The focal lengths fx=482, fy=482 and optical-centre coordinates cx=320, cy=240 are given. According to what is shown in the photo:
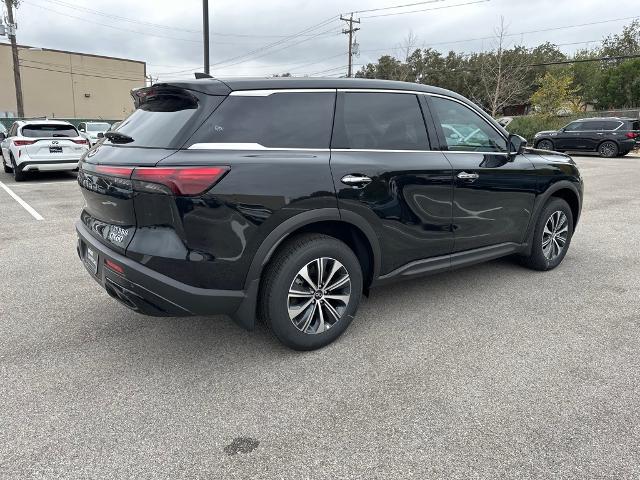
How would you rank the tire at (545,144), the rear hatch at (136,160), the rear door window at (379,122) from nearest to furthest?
the rear hatch at (136,160)
the rear door window at (379,122)
the tire at (545,144)

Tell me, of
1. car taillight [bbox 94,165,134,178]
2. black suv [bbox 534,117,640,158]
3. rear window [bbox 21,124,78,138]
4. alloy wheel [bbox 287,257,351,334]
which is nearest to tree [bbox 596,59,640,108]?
black suv [bbox 534,117,640,158]

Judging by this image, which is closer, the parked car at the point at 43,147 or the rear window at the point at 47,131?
the parked car at the point at 43,147

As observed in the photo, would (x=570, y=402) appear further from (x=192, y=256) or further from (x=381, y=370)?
(x=192, y=256)

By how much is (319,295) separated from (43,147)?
11039 millimetres

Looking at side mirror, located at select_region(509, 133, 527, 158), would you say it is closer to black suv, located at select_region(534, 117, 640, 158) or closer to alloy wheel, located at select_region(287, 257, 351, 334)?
alloy wheel, located at select_region(287, 257, 351, 334)

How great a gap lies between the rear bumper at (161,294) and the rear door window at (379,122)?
123 centimetres

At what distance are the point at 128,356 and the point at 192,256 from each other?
1002 mm

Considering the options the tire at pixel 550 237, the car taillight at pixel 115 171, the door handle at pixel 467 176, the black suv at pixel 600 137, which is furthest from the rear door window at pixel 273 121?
the black suv at pixel 600 137

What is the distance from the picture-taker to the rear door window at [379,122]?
3.25 metres

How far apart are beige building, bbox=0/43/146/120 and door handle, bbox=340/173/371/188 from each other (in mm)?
48250

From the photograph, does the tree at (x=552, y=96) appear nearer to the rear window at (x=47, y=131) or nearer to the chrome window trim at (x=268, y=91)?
the rear window at (x=47, y=131)

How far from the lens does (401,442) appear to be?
7.66 ft

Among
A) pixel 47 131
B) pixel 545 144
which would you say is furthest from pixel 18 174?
pixel 545 144

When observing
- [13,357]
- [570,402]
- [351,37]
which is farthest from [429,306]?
[351,37]
